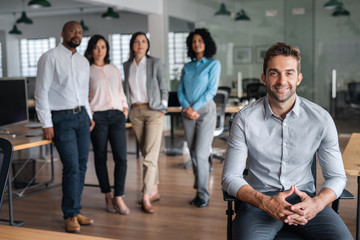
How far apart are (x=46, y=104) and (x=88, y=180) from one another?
2.23 metres

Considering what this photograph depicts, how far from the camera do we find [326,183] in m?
2.07

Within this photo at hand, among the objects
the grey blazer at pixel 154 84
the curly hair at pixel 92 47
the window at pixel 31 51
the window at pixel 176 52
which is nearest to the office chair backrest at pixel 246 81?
the window at pixel 176 52

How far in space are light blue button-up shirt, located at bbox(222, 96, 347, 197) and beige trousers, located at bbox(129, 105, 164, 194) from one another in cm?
188

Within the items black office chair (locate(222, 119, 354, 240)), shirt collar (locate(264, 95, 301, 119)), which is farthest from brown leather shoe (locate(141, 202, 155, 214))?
shirt collar (locate(264, 95, 301, 119))

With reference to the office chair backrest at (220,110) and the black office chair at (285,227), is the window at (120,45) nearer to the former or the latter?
the office chair backrest at (220,110)

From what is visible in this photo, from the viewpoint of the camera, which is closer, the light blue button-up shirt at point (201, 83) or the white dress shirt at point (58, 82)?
the white dress shirt at point (58, 82)

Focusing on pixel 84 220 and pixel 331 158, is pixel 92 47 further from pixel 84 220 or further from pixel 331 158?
pixel 331 158

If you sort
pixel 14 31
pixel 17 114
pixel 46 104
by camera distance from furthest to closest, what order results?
pixel 14 31 < pixel 17 114 < pixel 46 104

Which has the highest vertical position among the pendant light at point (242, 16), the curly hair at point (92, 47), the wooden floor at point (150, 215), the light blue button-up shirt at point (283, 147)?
the pendant light at point (242, 16)

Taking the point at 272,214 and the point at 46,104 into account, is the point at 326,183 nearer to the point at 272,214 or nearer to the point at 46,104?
the point at 272,214

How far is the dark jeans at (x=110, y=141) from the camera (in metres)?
3.82

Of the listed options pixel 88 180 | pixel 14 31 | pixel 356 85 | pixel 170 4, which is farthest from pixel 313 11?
pixel 14 31

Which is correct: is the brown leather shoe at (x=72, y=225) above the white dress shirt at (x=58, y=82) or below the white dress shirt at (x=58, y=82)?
below

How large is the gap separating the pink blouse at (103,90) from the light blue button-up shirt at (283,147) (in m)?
1.89
